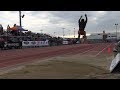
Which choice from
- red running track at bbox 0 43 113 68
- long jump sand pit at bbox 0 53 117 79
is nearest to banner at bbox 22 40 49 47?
red running track at bbox 0 43 113 68

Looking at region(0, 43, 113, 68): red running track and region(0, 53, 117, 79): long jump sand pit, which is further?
region(0, 43, 113, 68): red running track

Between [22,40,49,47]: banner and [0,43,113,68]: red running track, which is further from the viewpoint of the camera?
[22,40,49,47]: banner

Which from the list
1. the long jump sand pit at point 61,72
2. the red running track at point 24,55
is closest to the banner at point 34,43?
the red running track at point 24,55

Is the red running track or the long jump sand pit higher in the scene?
the long jump sand pit

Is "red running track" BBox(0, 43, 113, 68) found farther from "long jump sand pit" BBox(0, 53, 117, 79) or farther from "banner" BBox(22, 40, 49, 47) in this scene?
"banner" BBox(22, 40, 49, 47)

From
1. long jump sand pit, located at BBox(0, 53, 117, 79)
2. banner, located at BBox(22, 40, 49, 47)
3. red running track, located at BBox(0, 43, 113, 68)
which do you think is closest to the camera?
long jump sand pit, located at BBox(0, 53, 117, 79)

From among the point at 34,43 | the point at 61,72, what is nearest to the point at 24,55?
the point at 61,72

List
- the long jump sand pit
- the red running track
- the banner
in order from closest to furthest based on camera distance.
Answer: the long jump sand pit, the red running track, the banner

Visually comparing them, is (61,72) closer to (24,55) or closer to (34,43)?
(24,55)

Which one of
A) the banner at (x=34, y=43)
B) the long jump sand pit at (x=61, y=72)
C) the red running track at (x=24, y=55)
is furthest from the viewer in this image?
the banner at (x=34, y=43)

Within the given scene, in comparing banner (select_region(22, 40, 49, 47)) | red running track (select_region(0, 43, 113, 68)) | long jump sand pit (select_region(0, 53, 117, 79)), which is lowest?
red running track (select_region(0, 43, 113, 68))

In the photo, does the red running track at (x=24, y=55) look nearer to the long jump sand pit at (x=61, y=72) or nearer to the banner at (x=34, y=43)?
the long jump sand pit at (x=61, y=72)
